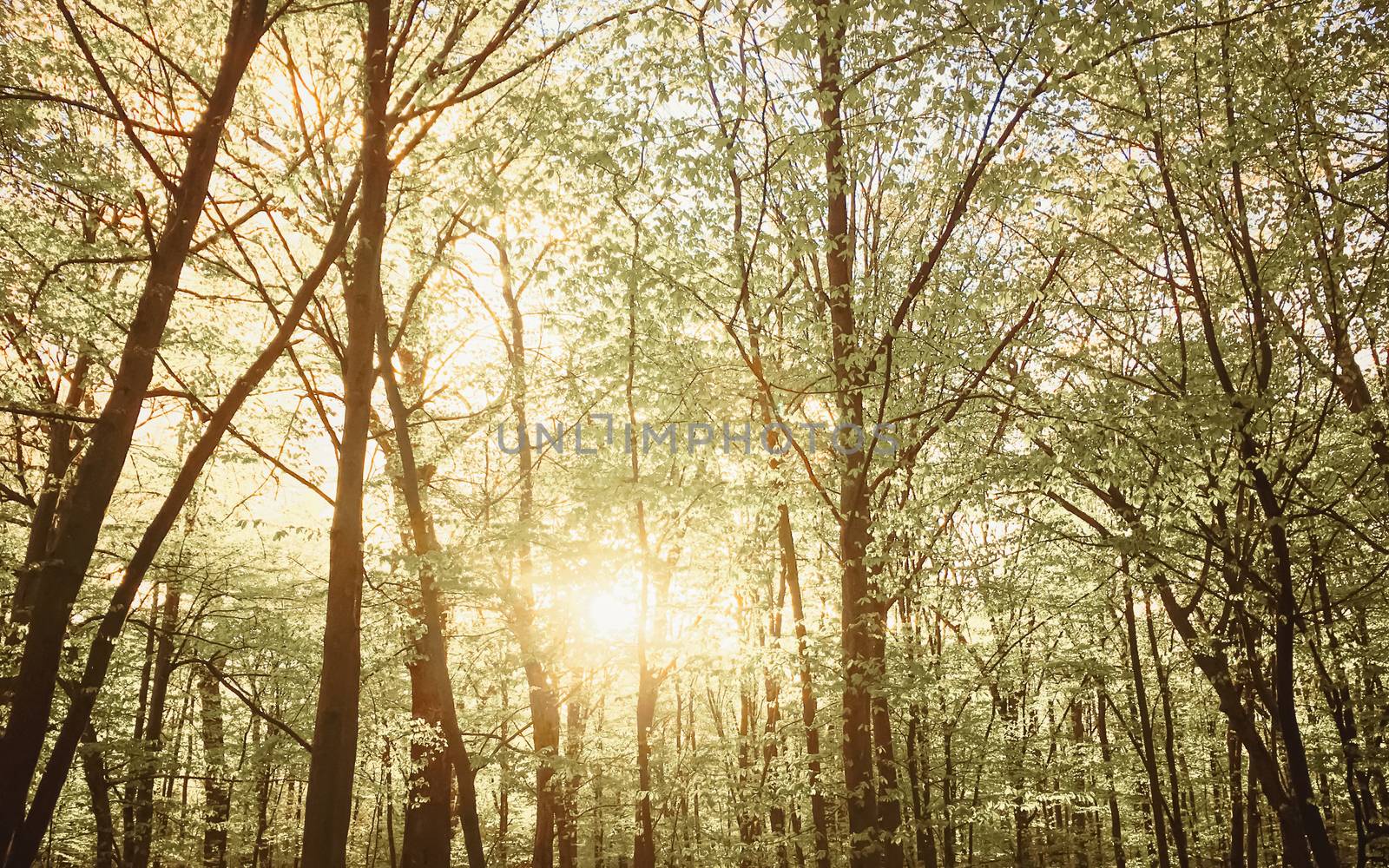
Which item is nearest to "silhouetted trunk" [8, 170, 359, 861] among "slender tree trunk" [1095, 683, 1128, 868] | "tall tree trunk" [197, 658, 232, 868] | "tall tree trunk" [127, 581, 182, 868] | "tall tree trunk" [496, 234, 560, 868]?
"tall tree trunk" [496, 234, 560, 868]

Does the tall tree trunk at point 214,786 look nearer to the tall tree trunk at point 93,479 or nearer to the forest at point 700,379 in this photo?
the forest at point 700,379

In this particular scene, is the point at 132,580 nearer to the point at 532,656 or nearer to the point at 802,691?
the point at 532,656

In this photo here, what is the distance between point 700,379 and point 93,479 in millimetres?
5707

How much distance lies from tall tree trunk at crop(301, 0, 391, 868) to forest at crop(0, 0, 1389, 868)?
4 centimetres

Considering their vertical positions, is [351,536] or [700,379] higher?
[700,379]

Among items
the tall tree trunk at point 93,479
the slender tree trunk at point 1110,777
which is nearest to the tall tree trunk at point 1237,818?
the slender tree trunk at point 1110,777

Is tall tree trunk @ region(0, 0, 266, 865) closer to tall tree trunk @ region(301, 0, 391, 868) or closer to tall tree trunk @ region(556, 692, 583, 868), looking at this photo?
tall tree trunk @ region(301, 0, 391, 868)

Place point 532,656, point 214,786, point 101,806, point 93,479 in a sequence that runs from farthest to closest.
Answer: point 214,786 → point 532,656 → point 101,806 → point 93,479

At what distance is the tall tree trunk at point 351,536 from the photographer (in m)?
5.60

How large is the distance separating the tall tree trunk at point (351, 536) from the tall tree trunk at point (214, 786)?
12.3m

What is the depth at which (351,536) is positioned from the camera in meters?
6.30

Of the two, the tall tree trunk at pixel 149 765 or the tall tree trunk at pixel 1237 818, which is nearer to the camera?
the tall tree trunk at pixel 149 765

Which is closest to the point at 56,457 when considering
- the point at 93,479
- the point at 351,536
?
the point at 351,536

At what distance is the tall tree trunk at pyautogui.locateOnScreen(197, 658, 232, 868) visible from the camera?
15.8m
